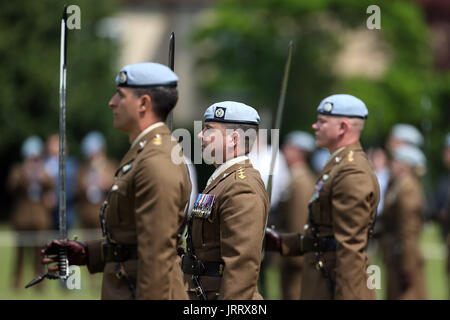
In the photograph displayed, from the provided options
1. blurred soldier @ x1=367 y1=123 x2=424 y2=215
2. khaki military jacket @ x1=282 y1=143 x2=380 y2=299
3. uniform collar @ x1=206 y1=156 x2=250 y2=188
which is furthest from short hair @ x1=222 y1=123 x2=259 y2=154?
blurred soldier @ x1=367 y1=123 x2=424 y2=215

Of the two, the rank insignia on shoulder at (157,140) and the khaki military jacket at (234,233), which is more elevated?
the rank insignia on shoulder at (157,140)

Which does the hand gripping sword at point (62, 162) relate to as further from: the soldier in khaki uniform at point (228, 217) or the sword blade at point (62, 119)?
the soldier in khaki uniform at point (228, 217)

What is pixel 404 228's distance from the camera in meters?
12.5

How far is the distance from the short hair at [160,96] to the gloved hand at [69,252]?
38.2 inches

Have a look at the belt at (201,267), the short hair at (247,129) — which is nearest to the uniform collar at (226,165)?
the short hair at (247,129)

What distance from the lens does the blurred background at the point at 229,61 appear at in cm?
3102

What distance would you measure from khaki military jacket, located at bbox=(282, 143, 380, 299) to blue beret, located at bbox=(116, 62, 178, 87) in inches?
81.3

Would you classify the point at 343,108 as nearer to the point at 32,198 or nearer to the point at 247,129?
the point at 247,129

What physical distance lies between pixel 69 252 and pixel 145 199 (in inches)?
37.2

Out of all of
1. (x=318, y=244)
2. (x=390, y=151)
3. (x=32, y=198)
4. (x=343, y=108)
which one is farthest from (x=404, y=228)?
(x=32, y=198)

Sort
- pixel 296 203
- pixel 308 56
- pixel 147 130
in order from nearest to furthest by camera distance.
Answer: pixel 147 130 → pixel 296 203 → pixel 308 56

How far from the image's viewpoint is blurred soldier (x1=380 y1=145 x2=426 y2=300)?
12477 millimetres

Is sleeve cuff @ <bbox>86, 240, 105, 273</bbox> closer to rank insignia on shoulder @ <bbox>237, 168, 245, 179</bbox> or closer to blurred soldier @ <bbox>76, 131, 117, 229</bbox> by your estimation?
rank insignia on shoulder @ <bbox>237, 168, 245, 179</bbox>

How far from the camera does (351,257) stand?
A: 6891 mm
